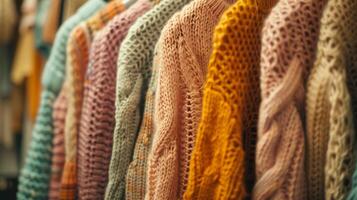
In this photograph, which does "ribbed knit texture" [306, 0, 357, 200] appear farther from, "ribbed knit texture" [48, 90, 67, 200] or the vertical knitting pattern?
"ribbed knit texture" [48, 90, 67, 200]

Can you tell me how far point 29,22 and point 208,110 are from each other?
84cm

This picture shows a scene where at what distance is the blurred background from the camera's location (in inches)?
47.5

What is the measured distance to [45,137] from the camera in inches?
34.4

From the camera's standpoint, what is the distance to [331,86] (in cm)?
52

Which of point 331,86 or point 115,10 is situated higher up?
point 115,10

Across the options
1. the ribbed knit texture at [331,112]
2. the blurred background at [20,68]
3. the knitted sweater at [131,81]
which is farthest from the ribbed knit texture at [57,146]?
the ribbed knit texture at [331,112]

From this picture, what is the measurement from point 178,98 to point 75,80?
9.9 inches

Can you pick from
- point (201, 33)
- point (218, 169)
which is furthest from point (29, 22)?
point (218, 169)

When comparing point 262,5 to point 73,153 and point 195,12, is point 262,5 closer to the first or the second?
point 195,12

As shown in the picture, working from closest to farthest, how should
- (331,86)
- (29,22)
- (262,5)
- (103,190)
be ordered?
(331,86)
(262,5)
(103,190)
(29,22)

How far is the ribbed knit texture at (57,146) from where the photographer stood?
33.9 inches

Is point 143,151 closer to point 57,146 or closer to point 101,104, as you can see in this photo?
point 101,104

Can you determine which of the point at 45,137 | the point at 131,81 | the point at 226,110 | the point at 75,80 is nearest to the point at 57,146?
the point at 45,137

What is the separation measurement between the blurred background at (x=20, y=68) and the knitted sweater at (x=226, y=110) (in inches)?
25.9
